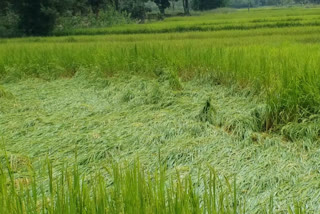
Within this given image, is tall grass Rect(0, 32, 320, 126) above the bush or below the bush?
below

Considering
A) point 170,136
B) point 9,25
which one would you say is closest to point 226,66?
point 170,136

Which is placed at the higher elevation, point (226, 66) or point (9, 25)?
point (9, 25)

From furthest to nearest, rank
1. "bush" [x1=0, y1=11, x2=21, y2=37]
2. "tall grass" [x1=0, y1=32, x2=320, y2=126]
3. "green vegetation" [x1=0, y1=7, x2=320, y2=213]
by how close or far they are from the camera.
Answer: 1. "bush" [x1=0, y1=11, x2=21, y2=37]
2. "tall grass" [x1=0, y1=32, x2=320, y2=126]
3. "green vegetation" [x1=0, y1=7, x2=320, y2=213]

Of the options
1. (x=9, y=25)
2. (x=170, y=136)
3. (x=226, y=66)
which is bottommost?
(x=170, y=136)

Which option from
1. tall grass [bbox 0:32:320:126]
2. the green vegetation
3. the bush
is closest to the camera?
the green vegetation

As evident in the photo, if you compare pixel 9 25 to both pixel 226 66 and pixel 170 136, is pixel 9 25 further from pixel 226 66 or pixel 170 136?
pixel 170 136

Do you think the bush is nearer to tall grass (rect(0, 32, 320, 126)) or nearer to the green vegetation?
tall grass (rect(0, 32, 320, 126))

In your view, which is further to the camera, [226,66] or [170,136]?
[226,66]

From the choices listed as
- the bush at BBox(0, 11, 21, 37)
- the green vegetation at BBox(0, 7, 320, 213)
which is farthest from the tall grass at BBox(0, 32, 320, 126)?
the bush at BBox(0, 11, 21, 37)

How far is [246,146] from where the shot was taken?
242 cm

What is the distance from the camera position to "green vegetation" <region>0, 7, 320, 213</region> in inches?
44.8

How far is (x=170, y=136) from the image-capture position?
104 inches

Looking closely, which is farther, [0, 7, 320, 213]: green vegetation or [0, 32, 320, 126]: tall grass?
[0, 32, 320, 126]: tall grass

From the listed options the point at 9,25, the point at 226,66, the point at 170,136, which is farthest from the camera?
the point at 9,25
